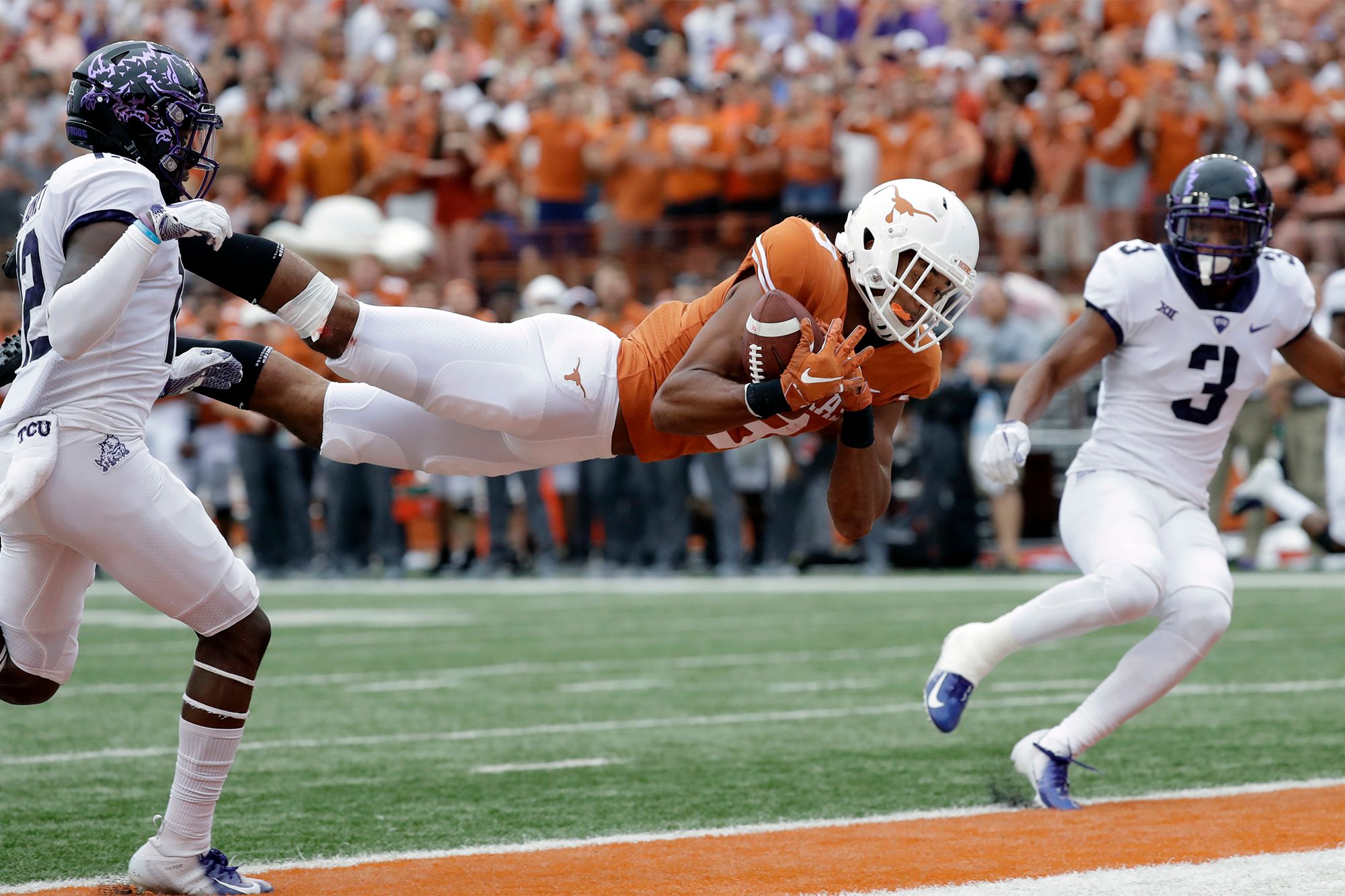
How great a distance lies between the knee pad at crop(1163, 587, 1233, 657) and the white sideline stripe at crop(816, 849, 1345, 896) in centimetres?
112

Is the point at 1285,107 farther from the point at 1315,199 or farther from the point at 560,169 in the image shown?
the point at 560,169

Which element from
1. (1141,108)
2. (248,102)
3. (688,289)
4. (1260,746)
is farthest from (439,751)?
(248,102)

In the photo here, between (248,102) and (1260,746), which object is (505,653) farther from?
(248,102)

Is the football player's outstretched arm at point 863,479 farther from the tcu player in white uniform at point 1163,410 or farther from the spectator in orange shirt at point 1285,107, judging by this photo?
the spectator in orange shirt at point 1285,107

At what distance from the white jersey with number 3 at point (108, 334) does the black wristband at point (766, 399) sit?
1.32 metres

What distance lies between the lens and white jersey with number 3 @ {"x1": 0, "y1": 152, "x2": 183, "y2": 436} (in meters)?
3.79

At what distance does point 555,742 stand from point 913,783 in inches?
56.9

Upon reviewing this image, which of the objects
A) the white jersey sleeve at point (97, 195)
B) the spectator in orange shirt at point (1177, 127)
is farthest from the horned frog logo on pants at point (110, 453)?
the spectator in orange shirt at point (1177, 127)

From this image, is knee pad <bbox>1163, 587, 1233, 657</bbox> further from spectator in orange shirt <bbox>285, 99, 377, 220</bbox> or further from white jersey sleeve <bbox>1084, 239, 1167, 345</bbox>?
spectator in orange shirt <bbox>285, 99, 377, 220</bbox>

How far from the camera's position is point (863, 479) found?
15.0 ft

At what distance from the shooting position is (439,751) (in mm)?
6082

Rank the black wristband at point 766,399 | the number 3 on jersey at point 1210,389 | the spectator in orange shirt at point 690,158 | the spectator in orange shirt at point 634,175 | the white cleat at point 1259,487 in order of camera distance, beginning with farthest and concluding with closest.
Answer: the spectator in orange shirt at point 634,175 → the spectator in orange shirt at point 690,158 → the white cleat at point 1259,487 → the number 3 on jersey at point 1210,389 → the black wristband at point 766,399

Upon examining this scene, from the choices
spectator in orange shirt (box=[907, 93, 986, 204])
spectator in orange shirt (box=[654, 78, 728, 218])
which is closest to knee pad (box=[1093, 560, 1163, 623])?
spectator in orange shirt (box=[907, 93, 986, 204])

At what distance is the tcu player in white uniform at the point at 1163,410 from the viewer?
5.11 meters
